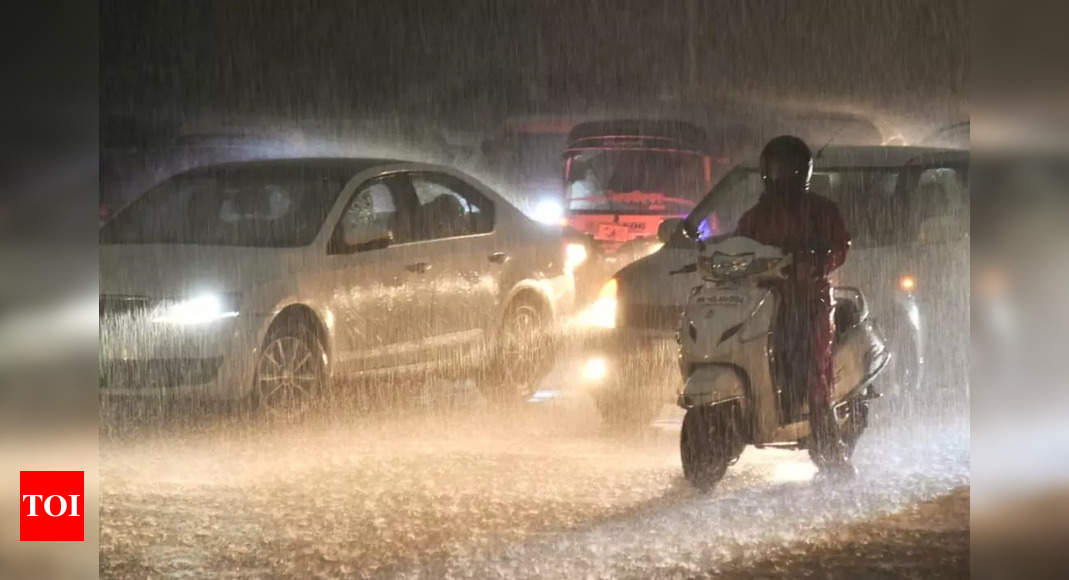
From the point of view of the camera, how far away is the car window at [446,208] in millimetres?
3826

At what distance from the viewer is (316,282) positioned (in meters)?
3.77

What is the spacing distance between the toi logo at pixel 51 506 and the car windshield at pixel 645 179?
1.85m

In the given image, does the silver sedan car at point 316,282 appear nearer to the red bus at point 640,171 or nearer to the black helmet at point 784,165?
the red bus at point 640,171

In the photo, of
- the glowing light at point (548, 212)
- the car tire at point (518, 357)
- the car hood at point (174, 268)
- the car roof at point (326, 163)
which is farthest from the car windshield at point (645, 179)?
the car hood at point (174, 268)

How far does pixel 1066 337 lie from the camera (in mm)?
3658

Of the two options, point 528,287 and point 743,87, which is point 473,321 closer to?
point 528,287

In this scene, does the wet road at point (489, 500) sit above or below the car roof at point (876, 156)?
below

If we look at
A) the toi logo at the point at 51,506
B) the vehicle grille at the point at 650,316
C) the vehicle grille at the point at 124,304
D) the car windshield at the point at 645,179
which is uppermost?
the car windshield at the point at 645,179

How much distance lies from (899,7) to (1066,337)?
3.60 ft

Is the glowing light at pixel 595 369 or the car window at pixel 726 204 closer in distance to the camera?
the car window at pixel 726 204

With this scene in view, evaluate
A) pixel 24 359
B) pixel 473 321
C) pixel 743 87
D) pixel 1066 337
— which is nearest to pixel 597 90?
pixel 743 87

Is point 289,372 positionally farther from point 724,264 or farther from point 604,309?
point 724,264

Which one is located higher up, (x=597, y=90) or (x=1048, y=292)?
(x=597, y=90)

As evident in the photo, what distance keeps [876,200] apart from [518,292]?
112 cm
